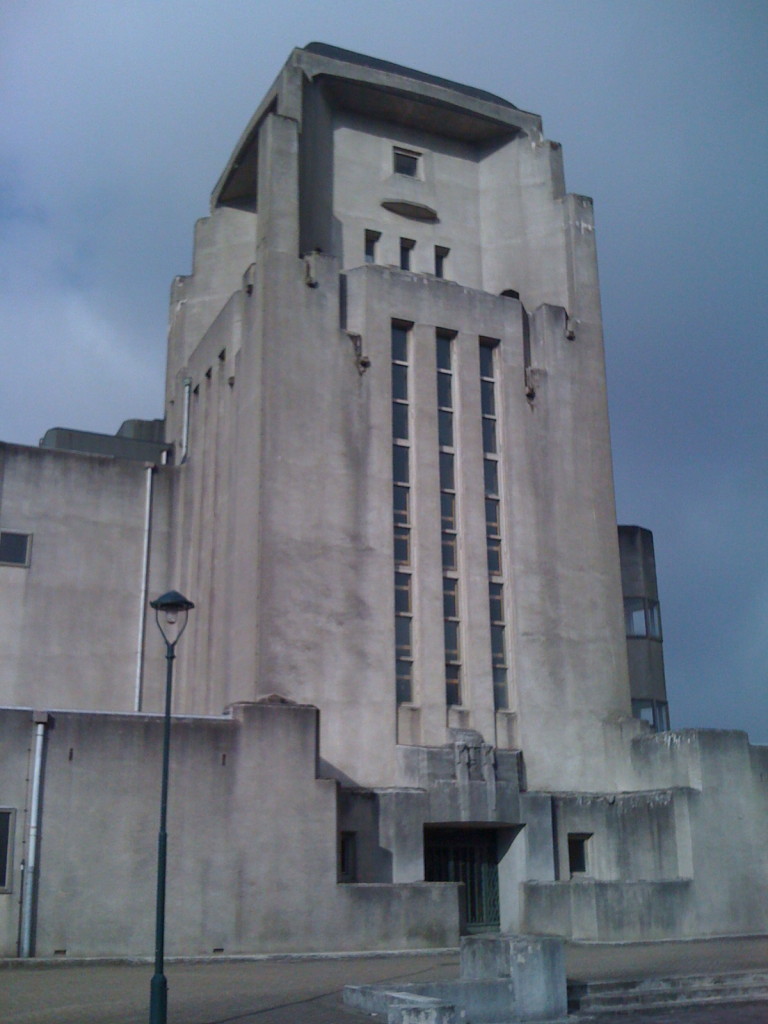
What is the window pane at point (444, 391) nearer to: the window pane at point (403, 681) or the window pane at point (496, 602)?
the window pane at point (496, 602)

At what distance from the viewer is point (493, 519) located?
31250 millimetres

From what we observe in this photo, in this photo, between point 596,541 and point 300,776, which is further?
point 596,541

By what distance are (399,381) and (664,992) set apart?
1760 centimetres

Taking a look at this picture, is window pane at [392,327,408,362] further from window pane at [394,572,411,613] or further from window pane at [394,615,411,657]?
window pane at [394,615,411,657]

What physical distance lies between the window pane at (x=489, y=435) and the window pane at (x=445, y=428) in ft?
3.02

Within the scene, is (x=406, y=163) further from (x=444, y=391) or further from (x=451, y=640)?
(x=451, y=640)

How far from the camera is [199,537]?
32.4 m

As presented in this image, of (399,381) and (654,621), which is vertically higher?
(399,381)

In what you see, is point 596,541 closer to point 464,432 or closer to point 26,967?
point 464,432

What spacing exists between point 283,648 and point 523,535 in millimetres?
7422

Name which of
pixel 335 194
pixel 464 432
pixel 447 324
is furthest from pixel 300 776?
pixel 335 194

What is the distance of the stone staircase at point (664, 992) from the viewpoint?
17.2 m

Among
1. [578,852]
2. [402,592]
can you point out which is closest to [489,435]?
[402,592]

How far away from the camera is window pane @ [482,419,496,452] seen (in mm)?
31875
